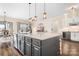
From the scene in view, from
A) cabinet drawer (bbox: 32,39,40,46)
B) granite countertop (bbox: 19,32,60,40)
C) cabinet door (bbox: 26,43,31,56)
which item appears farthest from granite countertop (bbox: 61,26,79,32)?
cabinet door (bbox: 26,43,31,56)

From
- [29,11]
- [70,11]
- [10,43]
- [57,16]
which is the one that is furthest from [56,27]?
[10,43]

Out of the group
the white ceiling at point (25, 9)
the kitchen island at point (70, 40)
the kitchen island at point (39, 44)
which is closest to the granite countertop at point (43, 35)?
the kitchen island at point (39, 44)

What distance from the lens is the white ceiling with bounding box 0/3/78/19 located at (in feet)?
Result: 7.08

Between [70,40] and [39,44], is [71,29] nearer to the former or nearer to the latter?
[70,40]

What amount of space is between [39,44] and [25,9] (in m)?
0.59

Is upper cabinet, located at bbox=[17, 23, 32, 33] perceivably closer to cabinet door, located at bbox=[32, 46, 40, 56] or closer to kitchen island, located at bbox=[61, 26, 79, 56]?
cabinet door, located at bbox=[32, 46, 40, 56]

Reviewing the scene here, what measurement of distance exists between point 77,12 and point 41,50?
0.81 m

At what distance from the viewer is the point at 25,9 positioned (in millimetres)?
2191

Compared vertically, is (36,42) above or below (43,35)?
below

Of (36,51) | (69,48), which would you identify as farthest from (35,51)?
(69,48)

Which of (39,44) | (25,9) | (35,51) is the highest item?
(25,9)

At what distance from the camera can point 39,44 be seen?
2.12 metres

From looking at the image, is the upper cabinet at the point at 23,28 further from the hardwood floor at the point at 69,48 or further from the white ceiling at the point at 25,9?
the hardwood floor at the point at 69,48

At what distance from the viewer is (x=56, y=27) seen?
2156 mm
